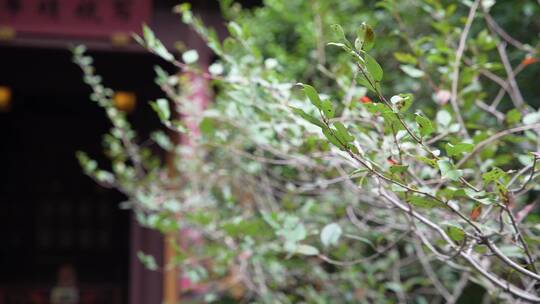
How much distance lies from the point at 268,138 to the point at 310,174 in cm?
70

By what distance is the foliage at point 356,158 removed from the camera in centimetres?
110

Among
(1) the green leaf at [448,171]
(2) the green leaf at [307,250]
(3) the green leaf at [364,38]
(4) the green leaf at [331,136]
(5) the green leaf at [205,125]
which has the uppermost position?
(3) the green leaf at [364,38]

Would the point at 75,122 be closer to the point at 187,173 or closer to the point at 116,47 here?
the point at 116,47

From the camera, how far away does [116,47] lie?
13.1ft

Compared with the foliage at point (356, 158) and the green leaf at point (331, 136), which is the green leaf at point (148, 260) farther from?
the green leaf at point (331, 136)

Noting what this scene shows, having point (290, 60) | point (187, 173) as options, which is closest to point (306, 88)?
point (187, 173)

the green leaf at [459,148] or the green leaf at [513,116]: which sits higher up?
the green leaf at [513,116]

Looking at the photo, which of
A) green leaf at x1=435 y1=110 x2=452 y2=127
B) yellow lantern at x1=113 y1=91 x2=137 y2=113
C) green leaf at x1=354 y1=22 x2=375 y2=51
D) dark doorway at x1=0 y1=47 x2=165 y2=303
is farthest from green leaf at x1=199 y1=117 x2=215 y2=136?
dark doorway at x1=0 y1=47 x2=165 y2=303

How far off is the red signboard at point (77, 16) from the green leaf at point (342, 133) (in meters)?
2.96

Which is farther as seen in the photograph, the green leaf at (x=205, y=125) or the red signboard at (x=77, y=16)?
the red signboard at (x=77, y=16)

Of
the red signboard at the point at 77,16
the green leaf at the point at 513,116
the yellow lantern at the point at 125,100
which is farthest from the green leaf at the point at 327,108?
the yellow lantern at the point at 125,100

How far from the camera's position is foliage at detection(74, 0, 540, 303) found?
110cm

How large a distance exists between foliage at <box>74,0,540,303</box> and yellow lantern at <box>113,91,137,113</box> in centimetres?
201

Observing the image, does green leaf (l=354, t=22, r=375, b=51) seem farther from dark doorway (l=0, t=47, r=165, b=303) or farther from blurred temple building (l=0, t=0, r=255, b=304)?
dark doorway (l=0, t=47, r=165, b=303)
